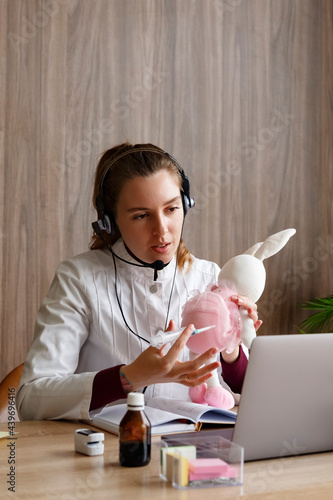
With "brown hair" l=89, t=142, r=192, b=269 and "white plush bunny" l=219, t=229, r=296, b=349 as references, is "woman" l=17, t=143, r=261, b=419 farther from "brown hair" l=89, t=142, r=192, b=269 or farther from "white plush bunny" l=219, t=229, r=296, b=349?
"white plush bunny" l=219, t=229, r=296, b=349

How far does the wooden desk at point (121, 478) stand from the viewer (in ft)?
3.16

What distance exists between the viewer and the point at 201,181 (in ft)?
9.48

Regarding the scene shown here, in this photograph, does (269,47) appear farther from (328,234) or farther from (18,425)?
(18,425)

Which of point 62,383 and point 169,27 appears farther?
point 169,27

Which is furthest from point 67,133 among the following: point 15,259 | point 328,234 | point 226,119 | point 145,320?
point 328,234

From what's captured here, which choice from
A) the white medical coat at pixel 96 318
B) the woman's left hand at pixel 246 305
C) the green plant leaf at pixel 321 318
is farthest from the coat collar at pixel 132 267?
the green plant leaf at pixel 321 318

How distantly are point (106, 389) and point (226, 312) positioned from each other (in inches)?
12.7

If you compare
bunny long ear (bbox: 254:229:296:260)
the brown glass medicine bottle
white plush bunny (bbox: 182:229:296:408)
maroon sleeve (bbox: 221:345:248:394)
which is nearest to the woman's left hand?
white plush bunny (bbox: 182:229:296:408)

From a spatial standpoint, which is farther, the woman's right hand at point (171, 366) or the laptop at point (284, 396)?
the woman's right hand at point (171, 366)

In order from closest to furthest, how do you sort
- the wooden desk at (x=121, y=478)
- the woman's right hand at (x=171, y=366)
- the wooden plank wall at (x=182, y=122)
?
1. the wooden desk at (x=121, y=478)
2. the woman's right hand at (x=171, y=366)
3. the wooden plank wall at (x=182, y=122)

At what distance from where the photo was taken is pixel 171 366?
1256 mm

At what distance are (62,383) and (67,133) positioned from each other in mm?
1376

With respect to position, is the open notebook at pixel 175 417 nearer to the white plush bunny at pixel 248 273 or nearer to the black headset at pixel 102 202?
the white plush bunny at pixel 248 273

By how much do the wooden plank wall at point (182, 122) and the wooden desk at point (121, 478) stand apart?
144 centimetres
